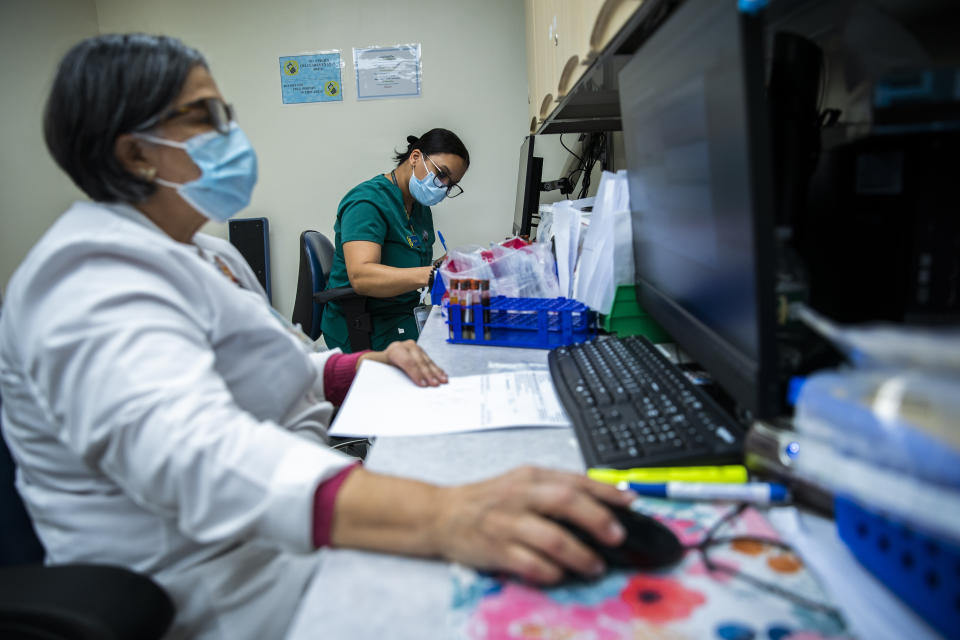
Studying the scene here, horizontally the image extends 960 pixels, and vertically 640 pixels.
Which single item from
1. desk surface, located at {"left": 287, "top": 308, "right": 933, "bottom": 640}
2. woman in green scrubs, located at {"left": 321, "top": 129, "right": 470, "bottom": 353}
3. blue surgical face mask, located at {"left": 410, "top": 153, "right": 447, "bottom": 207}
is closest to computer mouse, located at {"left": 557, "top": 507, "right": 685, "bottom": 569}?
desk surface, located at {"left": 287, "top": 308, "right": 933, "bottom": 640}

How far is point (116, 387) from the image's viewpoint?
51 centimetres

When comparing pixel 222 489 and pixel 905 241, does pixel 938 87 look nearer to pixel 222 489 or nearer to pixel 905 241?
pixel 905 241

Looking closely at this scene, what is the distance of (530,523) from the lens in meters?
0.45

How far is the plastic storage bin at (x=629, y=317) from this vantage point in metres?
1.11

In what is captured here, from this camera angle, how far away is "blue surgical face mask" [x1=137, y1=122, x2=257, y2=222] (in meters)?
0.82

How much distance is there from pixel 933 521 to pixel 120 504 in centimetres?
72

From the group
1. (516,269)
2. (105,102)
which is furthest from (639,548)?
(516,269)

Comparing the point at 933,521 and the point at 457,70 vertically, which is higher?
the point at 457,70

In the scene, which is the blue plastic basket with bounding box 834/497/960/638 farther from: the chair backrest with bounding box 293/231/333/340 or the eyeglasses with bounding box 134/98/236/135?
the chair backrest with bounding box 293/231/333/340

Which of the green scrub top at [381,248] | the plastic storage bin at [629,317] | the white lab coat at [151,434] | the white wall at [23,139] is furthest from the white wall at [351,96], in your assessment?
the white lab coat at [151,434]

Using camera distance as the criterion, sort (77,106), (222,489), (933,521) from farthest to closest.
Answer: (77,106) < (222,489) < (933,521)

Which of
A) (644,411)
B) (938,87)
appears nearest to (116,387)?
(644,411)

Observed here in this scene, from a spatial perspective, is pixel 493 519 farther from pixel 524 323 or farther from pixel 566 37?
pixel 566 37

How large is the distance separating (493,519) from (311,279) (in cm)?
196
